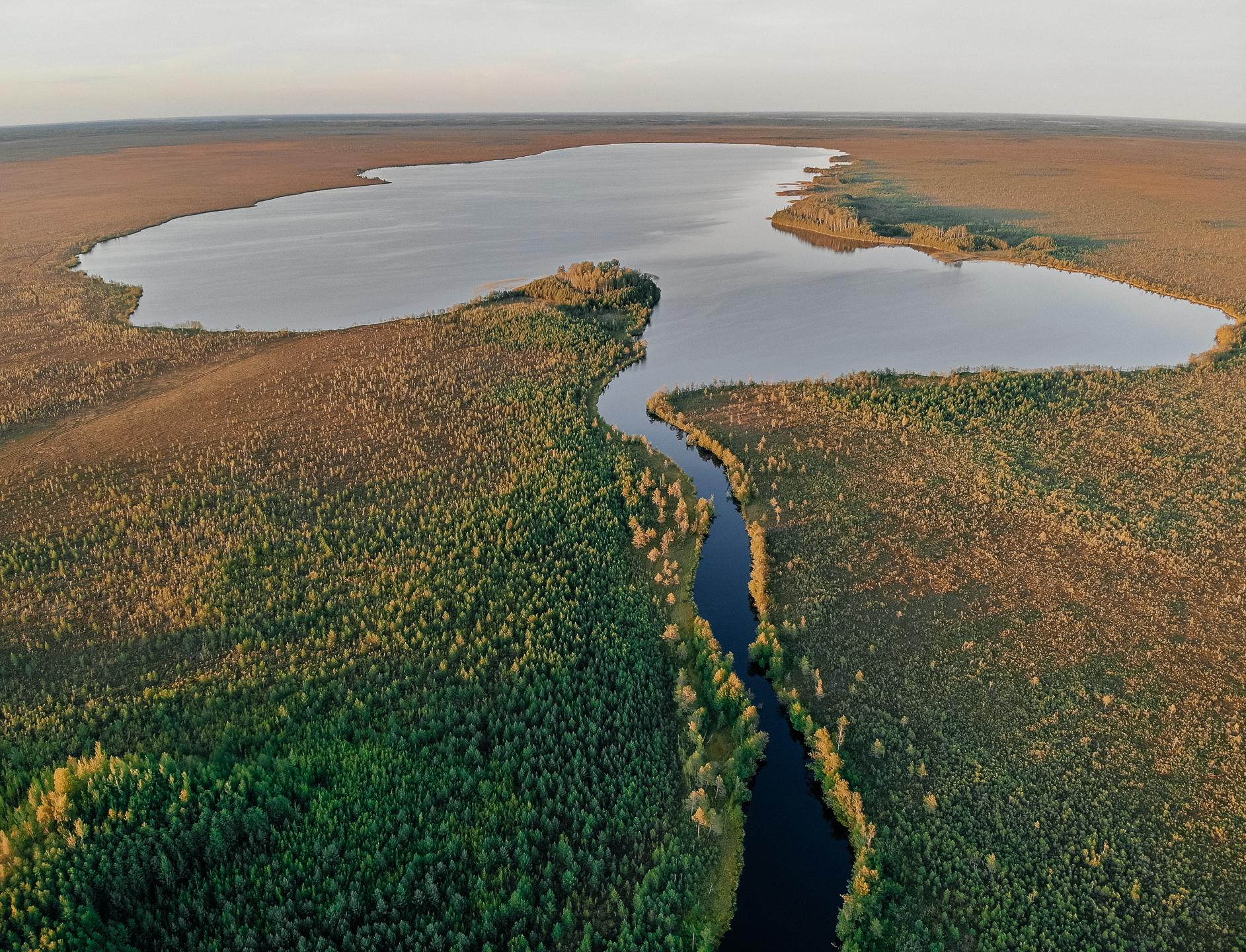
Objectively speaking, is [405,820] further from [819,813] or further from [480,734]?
[819,813]

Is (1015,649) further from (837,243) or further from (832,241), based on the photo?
(832,241)

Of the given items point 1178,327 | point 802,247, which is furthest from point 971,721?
point 802,247

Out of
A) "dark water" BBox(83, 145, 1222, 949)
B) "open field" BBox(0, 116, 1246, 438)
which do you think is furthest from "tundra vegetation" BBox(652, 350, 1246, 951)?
"open field" BBox(0, 116, 1246, 438)

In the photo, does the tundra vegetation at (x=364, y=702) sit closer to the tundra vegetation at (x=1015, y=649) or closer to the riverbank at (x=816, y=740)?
the riverbank at (x=816, y=740)

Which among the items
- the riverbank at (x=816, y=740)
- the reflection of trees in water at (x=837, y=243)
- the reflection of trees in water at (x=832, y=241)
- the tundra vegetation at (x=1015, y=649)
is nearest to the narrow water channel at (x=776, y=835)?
the riverbank at (x=816, y=740)

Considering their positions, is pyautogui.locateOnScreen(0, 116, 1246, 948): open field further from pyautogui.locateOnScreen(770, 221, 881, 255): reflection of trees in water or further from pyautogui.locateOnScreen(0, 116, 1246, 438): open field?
pyautogui.locateOnScreen(770, 221, 881, 255): reflection of trees in water

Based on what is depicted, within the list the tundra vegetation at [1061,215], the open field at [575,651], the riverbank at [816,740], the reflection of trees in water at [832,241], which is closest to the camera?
the open field at [575,651]

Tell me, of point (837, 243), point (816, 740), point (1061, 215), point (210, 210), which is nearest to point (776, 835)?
point (816, 740)
